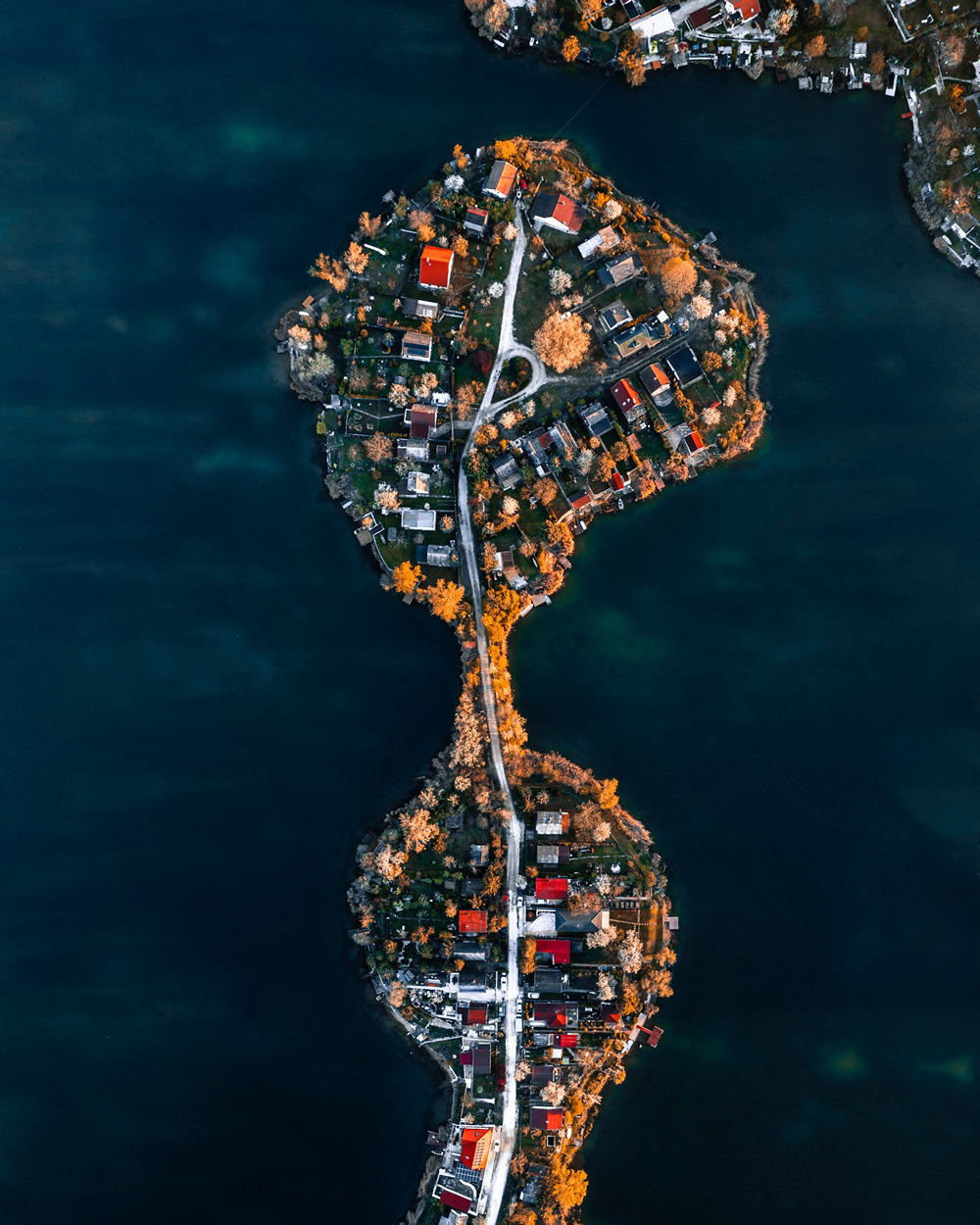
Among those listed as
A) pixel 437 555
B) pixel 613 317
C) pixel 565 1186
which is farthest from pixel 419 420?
pixel 565 1186

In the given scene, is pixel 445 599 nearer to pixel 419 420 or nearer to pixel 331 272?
pixel 419 420

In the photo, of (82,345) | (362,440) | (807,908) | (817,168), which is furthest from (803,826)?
(82,345)

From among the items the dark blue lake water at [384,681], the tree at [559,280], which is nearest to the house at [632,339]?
the tree at [559,280]

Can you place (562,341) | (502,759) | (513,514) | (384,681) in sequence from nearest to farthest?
(562,341), (513,514), (502,759), (384,681)

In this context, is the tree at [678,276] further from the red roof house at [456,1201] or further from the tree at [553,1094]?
the red roof house at [456,1201]

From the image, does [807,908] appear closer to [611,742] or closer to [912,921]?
[912,921]

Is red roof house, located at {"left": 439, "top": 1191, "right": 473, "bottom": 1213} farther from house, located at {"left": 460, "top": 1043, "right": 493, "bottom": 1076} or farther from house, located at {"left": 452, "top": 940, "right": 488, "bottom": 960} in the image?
house, located at {"left": 452, "top": 940, "right": 488, "bottom": 960}
